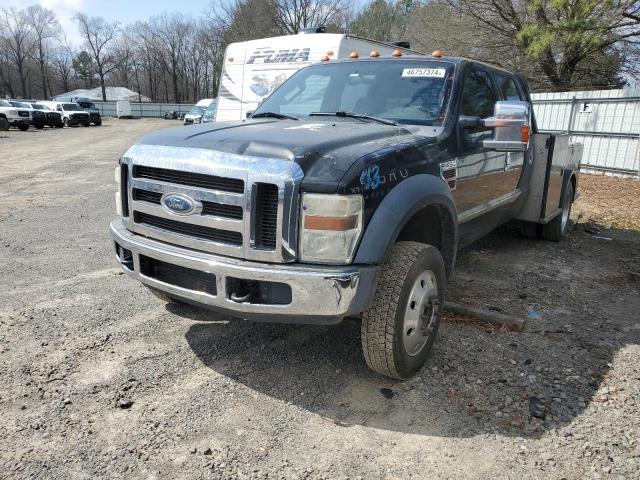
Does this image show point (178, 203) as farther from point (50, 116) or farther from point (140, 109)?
point (140, 109)

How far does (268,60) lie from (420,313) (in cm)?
900

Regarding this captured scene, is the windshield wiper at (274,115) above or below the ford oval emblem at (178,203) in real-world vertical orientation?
above

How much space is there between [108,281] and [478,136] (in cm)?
336

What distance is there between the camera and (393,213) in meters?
2.71

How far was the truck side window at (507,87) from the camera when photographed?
4.68 m

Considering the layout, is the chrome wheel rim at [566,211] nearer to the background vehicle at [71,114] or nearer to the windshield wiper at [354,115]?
the windshield wiper at [354,115]

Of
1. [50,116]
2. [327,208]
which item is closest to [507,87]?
[327,208]

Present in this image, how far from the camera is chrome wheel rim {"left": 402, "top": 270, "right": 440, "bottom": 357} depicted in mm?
2908

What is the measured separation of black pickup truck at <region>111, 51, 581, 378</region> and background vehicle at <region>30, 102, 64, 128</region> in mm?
33437

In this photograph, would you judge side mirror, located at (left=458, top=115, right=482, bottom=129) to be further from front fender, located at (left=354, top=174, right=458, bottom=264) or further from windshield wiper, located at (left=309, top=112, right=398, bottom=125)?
front fender, located at (left=354, top=174, right=458, bottom=264)

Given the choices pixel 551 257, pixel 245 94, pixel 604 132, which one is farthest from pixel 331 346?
pixel 604 132

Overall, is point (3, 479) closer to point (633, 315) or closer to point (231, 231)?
point (231, 231)

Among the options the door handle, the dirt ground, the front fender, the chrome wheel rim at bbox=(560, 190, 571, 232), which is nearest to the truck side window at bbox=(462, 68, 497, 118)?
the door handle

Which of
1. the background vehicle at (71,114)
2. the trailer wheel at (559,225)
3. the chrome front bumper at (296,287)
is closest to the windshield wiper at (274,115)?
the chrome front bumper at (296,287)
